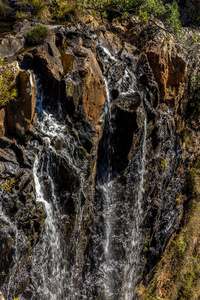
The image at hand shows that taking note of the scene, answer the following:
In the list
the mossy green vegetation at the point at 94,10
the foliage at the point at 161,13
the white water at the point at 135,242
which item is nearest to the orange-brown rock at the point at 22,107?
the mossy green vegetation at the point at 94,10

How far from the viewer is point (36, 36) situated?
5.62m

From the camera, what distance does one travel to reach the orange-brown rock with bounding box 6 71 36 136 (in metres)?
4.57

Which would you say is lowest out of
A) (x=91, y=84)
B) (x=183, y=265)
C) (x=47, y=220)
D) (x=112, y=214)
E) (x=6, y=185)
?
(x=183, y=265)

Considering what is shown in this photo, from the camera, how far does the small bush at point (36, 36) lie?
5.62 meters

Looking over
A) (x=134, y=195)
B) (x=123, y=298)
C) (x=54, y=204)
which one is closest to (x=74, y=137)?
(x=54, y=204)

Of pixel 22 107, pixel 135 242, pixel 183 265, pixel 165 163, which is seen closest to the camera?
pixel 22 107

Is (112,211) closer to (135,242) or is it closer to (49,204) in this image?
(135,242)

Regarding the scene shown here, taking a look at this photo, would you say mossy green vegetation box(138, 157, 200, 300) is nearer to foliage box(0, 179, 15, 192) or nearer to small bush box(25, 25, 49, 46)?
foliage box(0, 179, 15, 192)

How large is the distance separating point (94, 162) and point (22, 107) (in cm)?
218

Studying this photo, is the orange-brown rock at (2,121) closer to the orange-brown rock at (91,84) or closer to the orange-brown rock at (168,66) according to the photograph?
the orange-brown rock at (91,84)

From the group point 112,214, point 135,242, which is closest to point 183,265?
point 135,242

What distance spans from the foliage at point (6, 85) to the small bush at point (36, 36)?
5.00 ft

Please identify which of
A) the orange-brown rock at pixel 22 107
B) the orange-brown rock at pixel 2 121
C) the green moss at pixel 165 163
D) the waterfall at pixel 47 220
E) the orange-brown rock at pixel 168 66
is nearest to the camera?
the orange-brown rock at pixel 2 121

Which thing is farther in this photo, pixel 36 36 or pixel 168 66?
pixel 168 66
